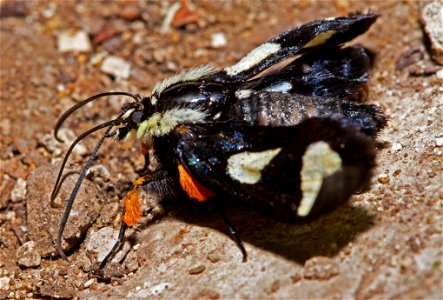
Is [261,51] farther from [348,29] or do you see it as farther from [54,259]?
[54,259]

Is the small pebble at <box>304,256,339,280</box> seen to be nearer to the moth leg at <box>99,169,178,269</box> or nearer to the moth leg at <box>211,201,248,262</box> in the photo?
the moth leg at <box>211,201,248,262</box>

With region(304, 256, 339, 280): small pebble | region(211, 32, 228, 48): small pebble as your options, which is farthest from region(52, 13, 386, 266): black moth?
region(211, 32, 228, 48): small pebble

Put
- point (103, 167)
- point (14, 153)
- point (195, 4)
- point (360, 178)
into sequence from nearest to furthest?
point (360, 178) → point (103, 167) → point (14, 153) → point (195, 4)

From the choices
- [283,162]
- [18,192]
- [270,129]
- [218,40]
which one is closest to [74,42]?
[218,40]

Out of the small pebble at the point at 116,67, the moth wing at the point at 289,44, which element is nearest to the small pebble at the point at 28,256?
the moth wing at the point at 289,44

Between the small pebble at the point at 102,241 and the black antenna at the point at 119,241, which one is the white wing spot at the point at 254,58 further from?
the small pebble at the point at 102,241

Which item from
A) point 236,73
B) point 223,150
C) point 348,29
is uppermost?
point 348,29

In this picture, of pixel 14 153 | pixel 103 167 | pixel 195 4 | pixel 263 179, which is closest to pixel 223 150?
pixel 263 179
